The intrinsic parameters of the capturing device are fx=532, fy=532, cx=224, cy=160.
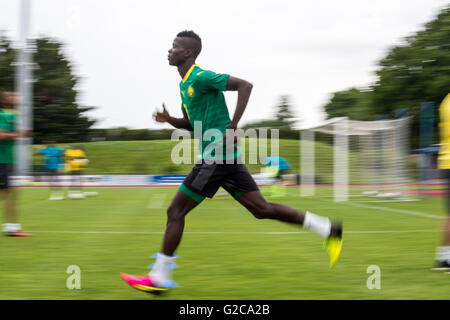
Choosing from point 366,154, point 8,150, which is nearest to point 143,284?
point 8,150

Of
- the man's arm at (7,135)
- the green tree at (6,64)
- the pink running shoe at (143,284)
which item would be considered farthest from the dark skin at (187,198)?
the green tree at (6,64)

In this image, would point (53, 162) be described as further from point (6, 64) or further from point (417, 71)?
point (6, 64)

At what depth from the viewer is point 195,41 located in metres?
4.59

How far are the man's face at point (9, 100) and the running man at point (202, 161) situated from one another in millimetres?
3965

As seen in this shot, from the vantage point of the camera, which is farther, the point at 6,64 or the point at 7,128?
the point at 6,64

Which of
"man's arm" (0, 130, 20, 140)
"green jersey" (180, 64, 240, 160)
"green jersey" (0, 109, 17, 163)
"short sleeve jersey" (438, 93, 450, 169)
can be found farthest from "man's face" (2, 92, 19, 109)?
"short sleeve jersey" (438, 93, 450, 169)

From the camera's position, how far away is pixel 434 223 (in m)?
9.51

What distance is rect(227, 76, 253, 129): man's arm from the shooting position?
13.9 feet

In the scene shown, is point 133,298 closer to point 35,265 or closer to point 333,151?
point 35,265

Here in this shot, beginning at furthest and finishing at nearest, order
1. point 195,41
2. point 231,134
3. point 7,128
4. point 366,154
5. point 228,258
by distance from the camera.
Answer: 1. point 366,154
2. point 7,128
3. point 228,258
4. point 195,41
5. point 231,134

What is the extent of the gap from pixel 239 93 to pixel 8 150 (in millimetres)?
4708

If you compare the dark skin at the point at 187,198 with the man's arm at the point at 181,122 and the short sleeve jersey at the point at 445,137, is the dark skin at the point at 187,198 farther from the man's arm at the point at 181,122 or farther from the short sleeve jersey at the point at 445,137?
A: the short sleeve jersey at the point at 445,137
